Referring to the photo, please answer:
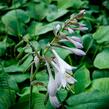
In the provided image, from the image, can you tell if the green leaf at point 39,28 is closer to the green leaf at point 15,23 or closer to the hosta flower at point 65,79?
the green leaf at point 15,23

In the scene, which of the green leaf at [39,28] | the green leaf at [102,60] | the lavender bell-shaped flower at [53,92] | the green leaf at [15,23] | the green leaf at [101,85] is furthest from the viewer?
the green leaf at [15,23]

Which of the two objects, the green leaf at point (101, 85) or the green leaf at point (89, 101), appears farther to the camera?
the green leaf at point (101, 85)

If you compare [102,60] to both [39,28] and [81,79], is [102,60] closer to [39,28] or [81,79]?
[81,79]

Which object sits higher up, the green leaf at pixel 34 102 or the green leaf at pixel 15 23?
the green leaf at pixel 15 23

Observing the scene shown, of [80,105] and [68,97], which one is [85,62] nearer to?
[68,97]

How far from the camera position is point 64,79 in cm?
144

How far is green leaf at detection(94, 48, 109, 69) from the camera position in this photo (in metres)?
2.29

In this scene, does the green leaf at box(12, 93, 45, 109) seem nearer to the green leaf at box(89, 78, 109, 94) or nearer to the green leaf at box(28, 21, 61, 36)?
the green leaf at box(89, 78, 109, 94)

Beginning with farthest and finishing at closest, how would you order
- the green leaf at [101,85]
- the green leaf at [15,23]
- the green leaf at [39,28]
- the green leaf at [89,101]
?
1. the green leaf at [15,23]
2. the green leaf at [39,28]
3. the green leaf at [101,85]
4. the green leaf at [89,101]

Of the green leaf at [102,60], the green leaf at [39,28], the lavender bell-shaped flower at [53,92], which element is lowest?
the green leaf at [102,60]

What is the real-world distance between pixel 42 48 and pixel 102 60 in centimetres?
38

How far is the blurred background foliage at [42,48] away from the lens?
1.90 meters

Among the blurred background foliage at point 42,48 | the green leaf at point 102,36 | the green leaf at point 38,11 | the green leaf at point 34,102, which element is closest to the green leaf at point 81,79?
the blurred background foliage at point 42,48

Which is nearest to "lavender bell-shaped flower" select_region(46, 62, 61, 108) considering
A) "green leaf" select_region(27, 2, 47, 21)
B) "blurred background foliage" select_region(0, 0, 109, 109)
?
"blurred background foliage" select_region(0, 0, 109, 109)
